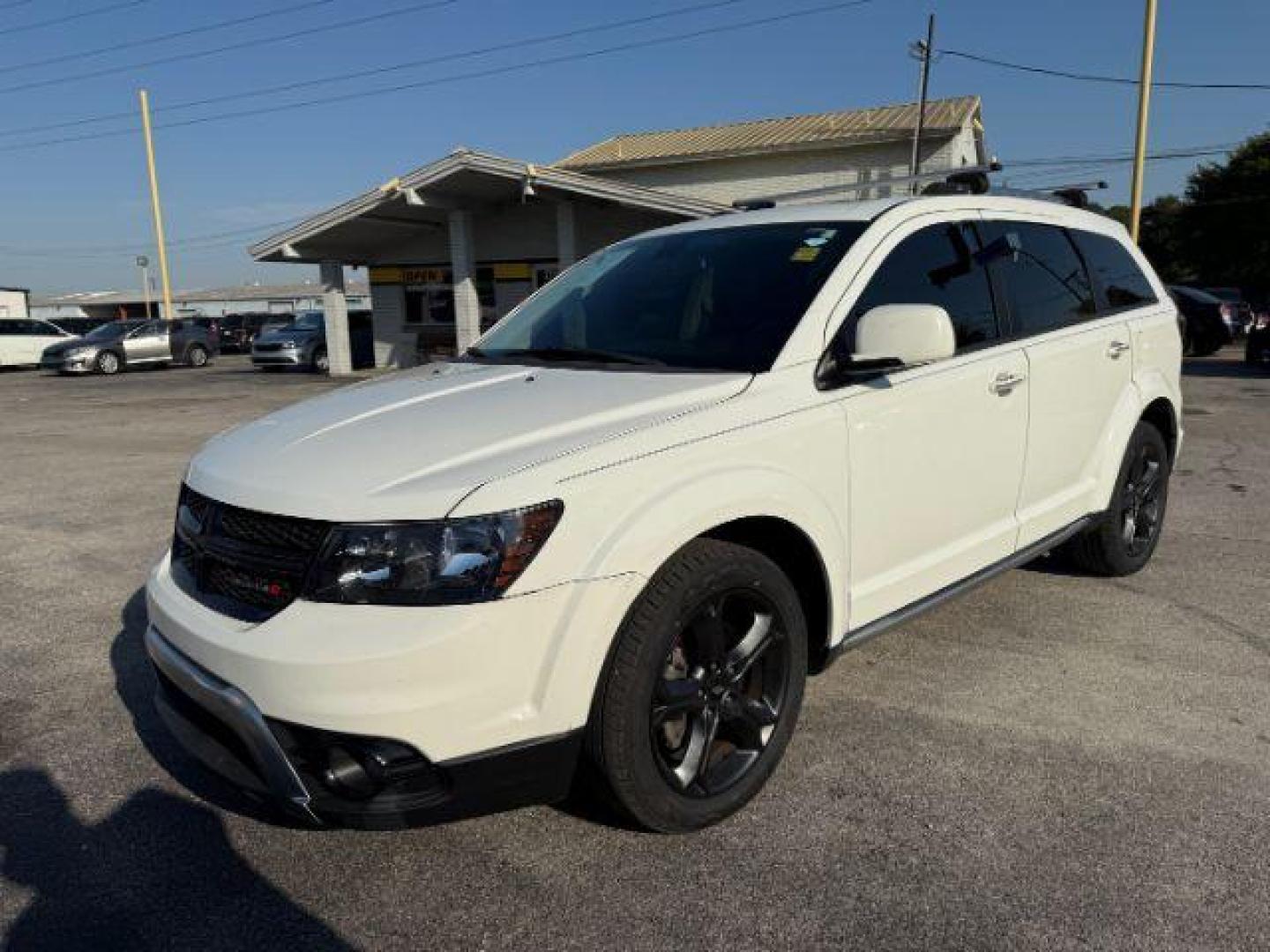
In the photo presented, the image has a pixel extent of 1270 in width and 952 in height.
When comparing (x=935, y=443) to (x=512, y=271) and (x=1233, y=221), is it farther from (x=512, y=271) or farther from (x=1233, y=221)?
(x=1233, y=221)

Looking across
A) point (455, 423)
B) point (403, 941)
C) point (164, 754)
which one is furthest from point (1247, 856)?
point (164, 754)

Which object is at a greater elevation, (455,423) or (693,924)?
(455,423)

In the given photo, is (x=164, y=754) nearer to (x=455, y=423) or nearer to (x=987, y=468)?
(x=455, y=423)

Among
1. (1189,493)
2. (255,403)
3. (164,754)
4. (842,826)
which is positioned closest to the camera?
(842,826)

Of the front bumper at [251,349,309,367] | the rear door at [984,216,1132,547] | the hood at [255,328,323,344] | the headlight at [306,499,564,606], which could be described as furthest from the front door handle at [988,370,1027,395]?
the hood at [255,328,323,344]

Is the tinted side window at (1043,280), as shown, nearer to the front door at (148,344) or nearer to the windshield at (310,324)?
the windshield at (310,324)

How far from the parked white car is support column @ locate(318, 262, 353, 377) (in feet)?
32.0

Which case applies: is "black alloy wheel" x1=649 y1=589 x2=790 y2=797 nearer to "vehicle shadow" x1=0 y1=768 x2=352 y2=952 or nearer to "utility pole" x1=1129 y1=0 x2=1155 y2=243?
"vehicle shadow" x1=0 y1=768 x2=352 y2=952

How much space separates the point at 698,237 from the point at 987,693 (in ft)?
6.80

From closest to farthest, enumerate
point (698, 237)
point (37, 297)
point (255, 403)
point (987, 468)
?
point (987, 468) < point (698, 237) < point (255, 403) < point (37, 297)

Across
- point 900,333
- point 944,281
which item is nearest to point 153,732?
point 900,333

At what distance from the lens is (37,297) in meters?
116

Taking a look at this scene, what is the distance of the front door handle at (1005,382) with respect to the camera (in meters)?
3.56

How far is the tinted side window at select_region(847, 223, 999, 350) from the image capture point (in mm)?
3318
